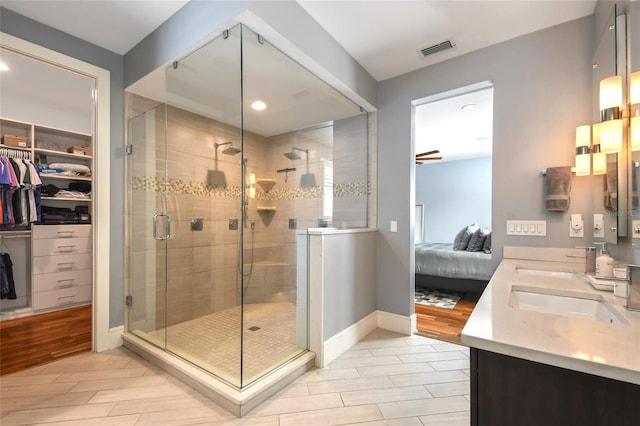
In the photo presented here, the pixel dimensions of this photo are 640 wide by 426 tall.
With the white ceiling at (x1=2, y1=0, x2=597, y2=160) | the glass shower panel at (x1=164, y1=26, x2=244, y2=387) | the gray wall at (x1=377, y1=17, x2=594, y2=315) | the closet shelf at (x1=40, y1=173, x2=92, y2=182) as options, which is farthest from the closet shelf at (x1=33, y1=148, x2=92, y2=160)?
the gray wall at (x1=377, y1=17, x2=594, y2=315)

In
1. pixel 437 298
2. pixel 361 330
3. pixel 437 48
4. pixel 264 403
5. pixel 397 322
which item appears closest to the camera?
pixel 264 403

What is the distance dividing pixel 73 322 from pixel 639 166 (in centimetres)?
462

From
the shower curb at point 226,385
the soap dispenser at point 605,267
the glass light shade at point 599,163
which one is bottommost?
the shower curb at point 226,385

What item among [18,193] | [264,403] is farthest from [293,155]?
[18,193]

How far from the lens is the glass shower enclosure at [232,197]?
212 cm

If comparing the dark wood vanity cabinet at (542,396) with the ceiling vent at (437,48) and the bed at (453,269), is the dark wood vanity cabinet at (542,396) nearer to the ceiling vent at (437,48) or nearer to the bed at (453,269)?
the ceiling vent at (437,48)

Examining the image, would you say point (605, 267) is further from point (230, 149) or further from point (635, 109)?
point (230, 149)

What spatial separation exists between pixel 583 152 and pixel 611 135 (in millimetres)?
524

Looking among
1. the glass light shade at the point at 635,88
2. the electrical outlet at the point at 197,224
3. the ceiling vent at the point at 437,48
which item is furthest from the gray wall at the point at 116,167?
the glass light shade at the point at 635,88

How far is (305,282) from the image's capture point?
2166 mm

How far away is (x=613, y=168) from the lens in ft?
4.74

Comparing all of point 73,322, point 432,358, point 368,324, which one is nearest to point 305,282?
point 368,324

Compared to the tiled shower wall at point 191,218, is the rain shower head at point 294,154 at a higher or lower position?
higher

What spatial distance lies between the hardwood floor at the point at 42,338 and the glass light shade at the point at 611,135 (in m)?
3.71
